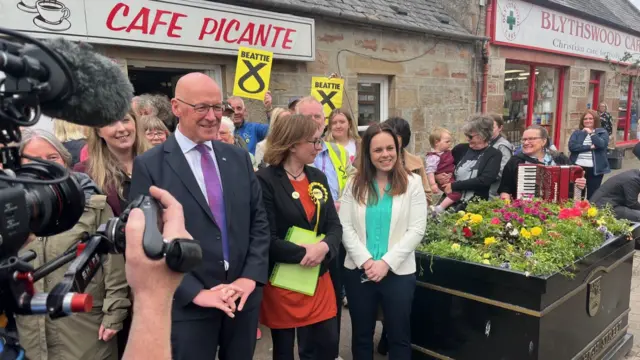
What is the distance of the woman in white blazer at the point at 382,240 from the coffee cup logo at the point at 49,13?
3128 mm

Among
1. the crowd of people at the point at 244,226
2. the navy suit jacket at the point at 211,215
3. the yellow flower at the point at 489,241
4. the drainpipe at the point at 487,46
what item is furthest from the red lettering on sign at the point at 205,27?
the drainpipe at the point at 487,46

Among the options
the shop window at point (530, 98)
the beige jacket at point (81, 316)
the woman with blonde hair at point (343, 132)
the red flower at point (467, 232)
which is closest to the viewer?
the beige jacket at point (81, 316)

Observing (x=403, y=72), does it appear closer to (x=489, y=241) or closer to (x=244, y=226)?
(x=489, y=241)

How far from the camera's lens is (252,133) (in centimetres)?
499

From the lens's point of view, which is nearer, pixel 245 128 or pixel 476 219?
pixel 476 219

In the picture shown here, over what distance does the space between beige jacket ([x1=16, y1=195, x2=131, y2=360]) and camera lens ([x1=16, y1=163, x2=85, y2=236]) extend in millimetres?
1049

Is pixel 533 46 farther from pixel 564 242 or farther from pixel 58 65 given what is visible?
pixel 58 65

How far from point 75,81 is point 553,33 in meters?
12.5

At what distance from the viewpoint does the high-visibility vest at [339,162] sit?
3.80 m

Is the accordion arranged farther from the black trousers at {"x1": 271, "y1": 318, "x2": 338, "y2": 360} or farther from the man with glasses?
the man with glasses

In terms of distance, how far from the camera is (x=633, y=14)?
639 inches

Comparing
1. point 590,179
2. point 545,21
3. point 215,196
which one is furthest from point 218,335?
point 545,21

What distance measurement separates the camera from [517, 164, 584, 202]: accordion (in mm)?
3893

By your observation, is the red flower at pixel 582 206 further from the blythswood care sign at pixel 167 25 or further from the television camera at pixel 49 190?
the blythswood care sign at pixel 167 25
